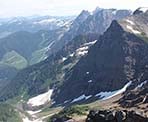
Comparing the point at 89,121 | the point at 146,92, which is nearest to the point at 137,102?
the point at 146,92

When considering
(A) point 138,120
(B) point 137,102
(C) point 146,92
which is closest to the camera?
(A) point 138,120

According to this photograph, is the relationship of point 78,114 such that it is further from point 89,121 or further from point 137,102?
point 89,121

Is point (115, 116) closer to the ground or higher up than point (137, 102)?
higher up

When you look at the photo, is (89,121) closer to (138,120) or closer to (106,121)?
(106,121)

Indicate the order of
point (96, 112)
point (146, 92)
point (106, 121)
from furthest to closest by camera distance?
point (146, 92) → point (96, 112) → point (106, 121)

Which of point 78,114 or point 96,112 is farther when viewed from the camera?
point 78,114

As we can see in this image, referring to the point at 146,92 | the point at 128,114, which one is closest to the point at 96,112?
the point at 128,114
